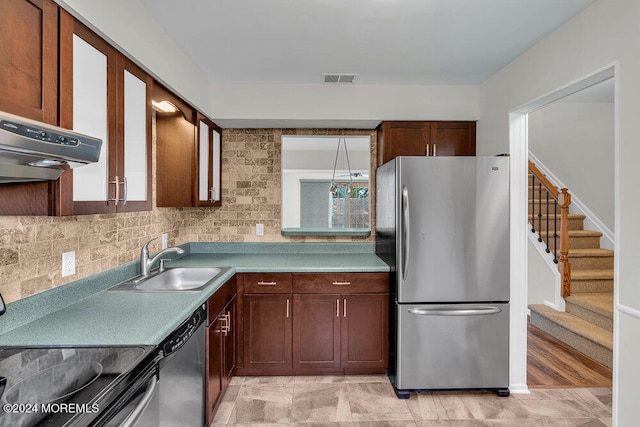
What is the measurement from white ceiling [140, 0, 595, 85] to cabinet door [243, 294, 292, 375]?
1.80 m

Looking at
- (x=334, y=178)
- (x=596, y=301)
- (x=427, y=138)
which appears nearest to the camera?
(x=427, y=138)

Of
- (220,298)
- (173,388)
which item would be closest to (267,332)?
(220,298)

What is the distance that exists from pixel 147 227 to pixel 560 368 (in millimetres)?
3534

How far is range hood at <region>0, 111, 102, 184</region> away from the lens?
91 cm

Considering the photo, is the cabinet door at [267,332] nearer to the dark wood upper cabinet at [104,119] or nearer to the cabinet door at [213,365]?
the cabinet door at [213,365]

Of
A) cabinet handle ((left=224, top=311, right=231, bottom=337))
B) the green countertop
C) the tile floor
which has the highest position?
the green countertop

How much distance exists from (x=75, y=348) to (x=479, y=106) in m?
3.25

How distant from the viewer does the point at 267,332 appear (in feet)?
8.88

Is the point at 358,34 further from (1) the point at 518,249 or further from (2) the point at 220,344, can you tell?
(2) the point at 220,344

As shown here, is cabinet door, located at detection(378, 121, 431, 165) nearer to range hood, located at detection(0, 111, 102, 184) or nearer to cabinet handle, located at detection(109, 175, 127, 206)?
cabinet handle, located at detection(109, 175, 127, 206)

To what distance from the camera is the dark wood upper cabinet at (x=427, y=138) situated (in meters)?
3.06

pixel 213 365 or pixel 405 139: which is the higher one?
pixel 405 139

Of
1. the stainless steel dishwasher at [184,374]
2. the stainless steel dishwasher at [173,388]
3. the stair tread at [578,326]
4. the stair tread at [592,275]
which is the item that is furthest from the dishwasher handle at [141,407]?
the stair tread at [592,275]

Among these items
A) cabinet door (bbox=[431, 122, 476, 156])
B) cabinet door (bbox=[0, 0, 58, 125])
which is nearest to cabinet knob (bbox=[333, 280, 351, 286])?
cabinet door (bbox=[431, 122, 476, 156])
